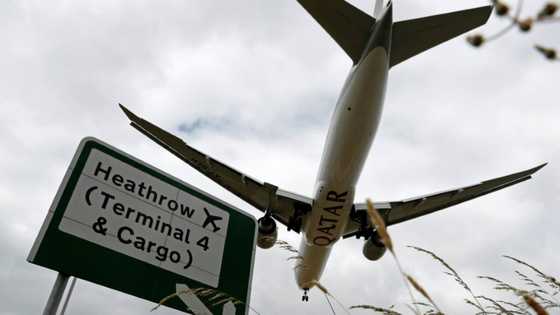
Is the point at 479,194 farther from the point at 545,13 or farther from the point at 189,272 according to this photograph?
the point at 545,13

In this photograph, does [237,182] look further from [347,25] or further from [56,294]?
[56,294]

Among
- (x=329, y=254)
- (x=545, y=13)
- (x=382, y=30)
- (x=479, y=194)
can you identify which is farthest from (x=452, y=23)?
(x=545, y=13)

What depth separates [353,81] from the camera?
12.3 m

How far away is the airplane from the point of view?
12.2 meters

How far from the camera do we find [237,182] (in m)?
17.2

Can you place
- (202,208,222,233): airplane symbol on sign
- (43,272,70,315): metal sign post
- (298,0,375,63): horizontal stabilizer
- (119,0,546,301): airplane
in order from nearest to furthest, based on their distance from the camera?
1. (43,272,70,315): metal sign post
2. (202,208,222,233): airplane symbol on sign
3. (119,0,546,301): airplane
4. (298,0,375,63): horizontal stabilizer

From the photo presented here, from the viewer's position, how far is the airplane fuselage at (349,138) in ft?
39.5

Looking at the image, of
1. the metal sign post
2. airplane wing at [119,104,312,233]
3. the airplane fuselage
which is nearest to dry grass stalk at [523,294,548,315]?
the metal sign post

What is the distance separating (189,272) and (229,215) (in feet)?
2.18

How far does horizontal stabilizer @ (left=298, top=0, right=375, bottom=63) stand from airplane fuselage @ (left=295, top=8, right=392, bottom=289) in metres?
0.92

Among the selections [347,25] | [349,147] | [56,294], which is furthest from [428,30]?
[56,294]

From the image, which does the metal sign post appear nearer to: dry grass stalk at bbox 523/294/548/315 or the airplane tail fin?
dry grass stalk at bbox 523/294/548/315

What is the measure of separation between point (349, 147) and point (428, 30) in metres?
5.33

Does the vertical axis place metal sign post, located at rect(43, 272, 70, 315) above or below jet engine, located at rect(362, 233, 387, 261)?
below
